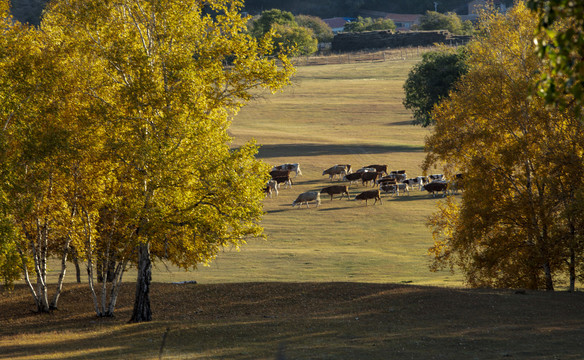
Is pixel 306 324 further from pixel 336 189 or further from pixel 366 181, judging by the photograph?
pixel 366 181

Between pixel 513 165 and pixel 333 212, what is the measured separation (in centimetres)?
2196

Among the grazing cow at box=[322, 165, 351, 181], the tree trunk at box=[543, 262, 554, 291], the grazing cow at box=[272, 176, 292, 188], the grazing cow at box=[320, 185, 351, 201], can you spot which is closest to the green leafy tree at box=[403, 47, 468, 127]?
the grazing cow at box=[322, 165, 351, 181]

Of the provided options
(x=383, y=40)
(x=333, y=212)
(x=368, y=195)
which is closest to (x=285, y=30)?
(x=383, y=40)

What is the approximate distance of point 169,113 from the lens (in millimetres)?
20250

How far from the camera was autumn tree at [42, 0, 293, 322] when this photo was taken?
65.8ft

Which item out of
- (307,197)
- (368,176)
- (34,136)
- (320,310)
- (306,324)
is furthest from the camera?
(368,176)

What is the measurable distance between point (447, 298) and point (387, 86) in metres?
102

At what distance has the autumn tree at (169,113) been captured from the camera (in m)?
20.0

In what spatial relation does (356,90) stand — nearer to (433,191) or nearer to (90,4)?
(433,191)

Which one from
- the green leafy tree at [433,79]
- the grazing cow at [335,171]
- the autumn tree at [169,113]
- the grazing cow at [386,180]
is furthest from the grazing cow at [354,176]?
the autumn tree at [169,113]

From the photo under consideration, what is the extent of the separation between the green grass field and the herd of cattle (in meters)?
0.84

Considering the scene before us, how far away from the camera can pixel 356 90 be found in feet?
392

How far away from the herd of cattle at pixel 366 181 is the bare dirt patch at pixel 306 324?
2420 cm

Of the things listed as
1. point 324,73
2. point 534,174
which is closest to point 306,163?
point 534,174
